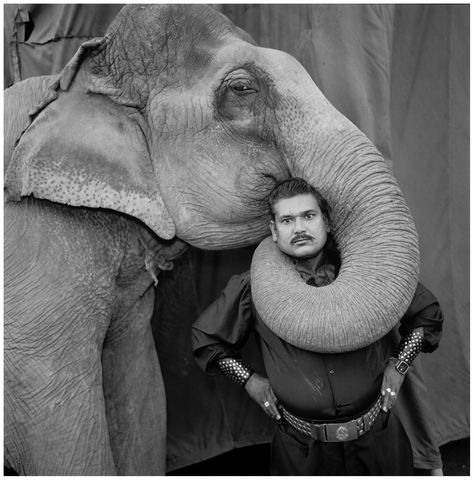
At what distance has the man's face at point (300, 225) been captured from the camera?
1.29 m

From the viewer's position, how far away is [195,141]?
1401mm

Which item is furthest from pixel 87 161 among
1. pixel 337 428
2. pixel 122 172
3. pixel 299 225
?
pixel 337 428

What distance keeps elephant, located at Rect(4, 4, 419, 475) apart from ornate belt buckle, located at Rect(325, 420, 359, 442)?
11.9 inches

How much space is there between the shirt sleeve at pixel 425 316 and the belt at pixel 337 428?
0.20m

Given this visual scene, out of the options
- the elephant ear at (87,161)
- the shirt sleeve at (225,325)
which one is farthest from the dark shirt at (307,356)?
the elephant ear at (87,161)

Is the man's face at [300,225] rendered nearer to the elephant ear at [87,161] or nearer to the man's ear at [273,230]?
the man's ear at [273,230]

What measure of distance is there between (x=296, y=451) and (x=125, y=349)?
551 mm

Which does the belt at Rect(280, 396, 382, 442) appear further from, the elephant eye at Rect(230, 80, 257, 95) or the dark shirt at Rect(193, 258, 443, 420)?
the elephant eye at Rect(230, 80, 257, 95)

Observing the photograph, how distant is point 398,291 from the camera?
47.3 inches

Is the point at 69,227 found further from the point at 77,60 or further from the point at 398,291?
the point at 398,291

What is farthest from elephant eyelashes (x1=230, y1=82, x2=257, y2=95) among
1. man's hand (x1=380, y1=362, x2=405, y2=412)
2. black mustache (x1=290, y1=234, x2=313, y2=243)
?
man's hand (x1=380, y1=362, x2=405, y2=412)

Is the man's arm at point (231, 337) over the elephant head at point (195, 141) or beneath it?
beneath

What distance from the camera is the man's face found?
4.22ft

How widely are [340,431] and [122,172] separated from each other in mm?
690
